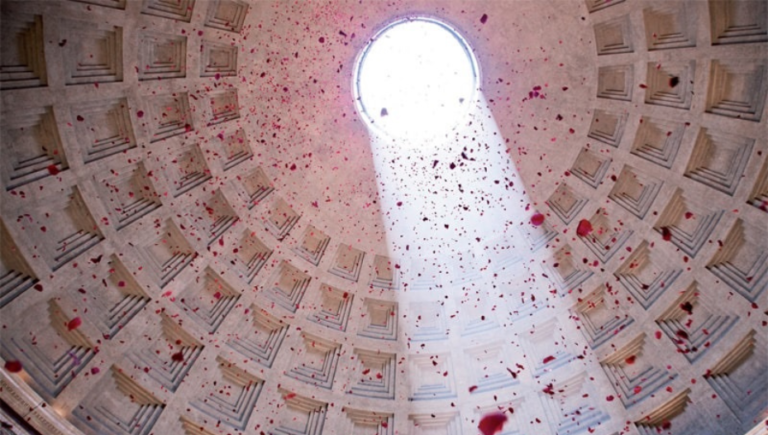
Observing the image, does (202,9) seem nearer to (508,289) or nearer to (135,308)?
(135,308)

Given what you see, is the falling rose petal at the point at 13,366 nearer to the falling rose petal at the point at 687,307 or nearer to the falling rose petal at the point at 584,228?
the falling rose petal at the point at 584,228

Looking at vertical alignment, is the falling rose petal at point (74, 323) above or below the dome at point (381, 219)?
below

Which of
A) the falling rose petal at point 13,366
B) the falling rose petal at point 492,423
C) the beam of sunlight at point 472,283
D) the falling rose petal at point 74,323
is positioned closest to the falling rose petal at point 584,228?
the beam of sunlight at point 472,283

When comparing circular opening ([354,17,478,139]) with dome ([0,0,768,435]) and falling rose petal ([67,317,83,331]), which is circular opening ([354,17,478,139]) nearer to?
dome ([0,0,768,435])

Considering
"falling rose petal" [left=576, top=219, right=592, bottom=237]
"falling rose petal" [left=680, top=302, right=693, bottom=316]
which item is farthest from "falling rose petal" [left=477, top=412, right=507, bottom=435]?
"falling rose petal" [left=576, top=219, right=592, bottom=237]

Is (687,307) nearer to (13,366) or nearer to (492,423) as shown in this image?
(492,423)

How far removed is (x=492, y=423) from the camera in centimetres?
1992

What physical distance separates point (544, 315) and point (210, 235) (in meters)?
12.7

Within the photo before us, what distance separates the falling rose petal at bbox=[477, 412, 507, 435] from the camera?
64.9 ft

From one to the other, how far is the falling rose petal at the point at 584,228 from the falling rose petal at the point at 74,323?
17144mm

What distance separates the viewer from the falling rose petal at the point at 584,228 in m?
20.7

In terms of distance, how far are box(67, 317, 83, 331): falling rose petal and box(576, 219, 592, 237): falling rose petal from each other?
56.2 feet

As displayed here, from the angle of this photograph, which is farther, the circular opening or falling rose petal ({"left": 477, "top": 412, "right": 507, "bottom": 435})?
the circular opening

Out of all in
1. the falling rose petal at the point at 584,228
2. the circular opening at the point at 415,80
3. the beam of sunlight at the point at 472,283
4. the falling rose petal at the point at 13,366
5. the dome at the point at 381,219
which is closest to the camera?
the falling rose petal at the point at 13,366
